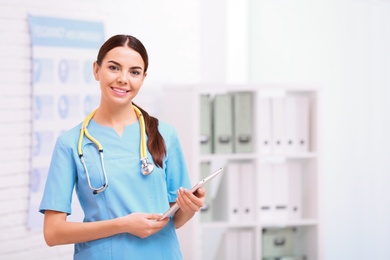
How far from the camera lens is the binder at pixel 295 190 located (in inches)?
157

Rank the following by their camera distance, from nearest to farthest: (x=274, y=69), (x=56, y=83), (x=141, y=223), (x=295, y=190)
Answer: (x=141, y=223)
(x=56, y=83)
(x=295, y=190)
(x=274, y=69)

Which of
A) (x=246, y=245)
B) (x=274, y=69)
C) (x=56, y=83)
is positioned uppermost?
(x=274, y=69)

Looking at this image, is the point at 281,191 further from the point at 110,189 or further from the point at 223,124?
the point at 110,189

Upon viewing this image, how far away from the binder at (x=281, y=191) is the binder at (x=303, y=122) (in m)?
0.17

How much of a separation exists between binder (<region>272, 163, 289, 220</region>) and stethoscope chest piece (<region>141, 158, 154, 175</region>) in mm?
2379

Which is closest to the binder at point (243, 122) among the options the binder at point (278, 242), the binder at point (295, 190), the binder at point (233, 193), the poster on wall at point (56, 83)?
the binder at point (233, 193)

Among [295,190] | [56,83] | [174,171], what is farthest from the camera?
[295,190]

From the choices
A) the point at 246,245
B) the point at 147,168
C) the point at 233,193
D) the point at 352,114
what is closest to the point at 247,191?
the point at 233,193

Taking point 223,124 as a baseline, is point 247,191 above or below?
below

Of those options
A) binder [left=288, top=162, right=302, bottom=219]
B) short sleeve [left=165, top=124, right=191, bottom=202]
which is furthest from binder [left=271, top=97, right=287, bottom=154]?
short sleeve [left=165, top=124, right=191, bottom=202]

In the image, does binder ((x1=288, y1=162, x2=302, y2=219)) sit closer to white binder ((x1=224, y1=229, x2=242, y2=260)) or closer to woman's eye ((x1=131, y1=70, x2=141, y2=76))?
white binder ((x1=224, y1=229, x2=242, y2=260))

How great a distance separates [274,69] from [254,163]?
1078 millimetres

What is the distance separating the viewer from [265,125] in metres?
3.94

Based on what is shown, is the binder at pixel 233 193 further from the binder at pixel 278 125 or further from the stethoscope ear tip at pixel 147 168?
the stethoscope ear tip at pixel 147 168
